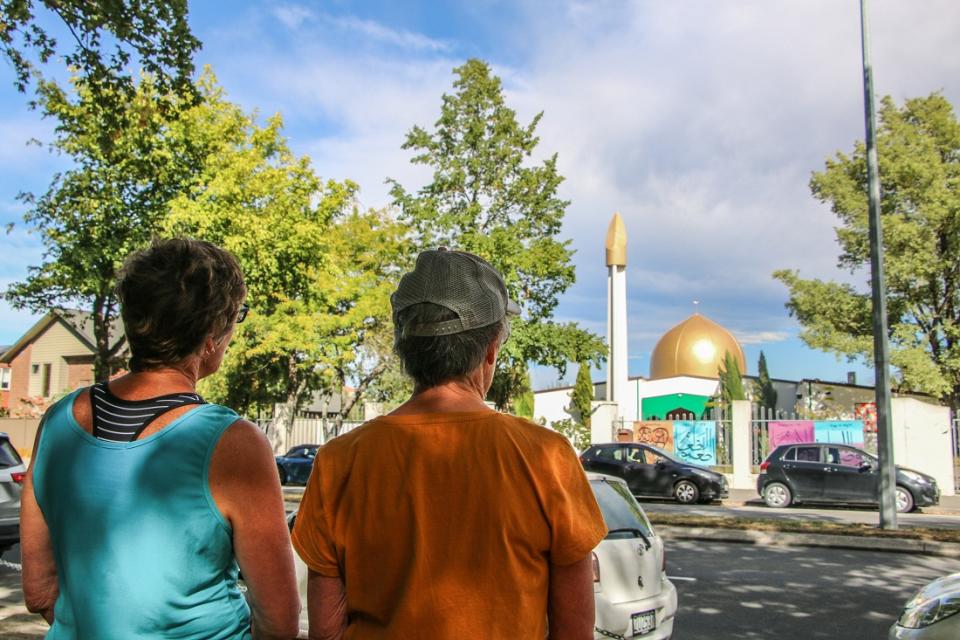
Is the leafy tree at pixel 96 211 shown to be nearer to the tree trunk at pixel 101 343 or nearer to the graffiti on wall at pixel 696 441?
the tree trunk at pixel 101 343

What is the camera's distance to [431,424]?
5.92 ft

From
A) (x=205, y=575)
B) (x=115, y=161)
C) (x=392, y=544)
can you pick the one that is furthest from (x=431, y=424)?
(x=115, y=161)

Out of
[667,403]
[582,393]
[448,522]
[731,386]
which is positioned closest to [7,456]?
[448,522]

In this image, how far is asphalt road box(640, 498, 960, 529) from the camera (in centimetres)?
1570

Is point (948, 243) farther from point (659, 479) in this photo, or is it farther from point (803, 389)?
point (659, 479)

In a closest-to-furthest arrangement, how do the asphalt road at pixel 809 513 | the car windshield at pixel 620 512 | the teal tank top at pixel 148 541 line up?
the teal tank top at pixel 148 541
the car windshield at pixel 620 512
the asphalt road at pixel 809 513

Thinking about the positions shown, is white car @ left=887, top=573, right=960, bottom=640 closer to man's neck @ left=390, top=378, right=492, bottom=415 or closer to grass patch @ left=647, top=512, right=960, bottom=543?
man's neck @ left=390, top=378, right=492, bottom=415

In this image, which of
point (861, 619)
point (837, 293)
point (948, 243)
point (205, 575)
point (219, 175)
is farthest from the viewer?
point (837, 293)

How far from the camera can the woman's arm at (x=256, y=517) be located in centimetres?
188

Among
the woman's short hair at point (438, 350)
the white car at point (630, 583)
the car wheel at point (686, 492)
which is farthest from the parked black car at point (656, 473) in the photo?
the woman's short hair at point (438, 350)

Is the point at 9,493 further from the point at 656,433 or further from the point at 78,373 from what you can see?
Result: the point at 78,373

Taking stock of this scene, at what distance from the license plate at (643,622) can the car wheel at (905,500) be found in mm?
15490

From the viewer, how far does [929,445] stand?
2311 cm

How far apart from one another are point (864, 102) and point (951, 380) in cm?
2443
